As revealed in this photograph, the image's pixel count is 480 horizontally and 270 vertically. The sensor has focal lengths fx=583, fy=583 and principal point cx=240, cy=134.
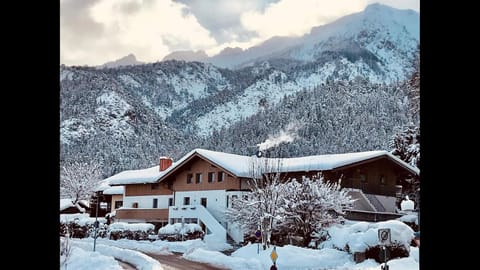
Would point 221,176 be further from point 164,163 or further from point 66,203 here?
point 66,203

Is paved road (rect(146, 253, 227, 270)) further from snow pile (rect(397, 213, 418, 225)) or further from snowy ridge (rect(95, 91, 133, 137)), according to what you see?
snow pile (rect(397, 213, 418, 225))

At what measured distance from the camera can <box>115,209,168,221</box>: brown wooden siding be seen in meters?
13.2

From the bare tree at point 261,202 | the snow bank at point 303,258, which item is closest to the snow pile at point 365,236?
the snow bank at point 303,258

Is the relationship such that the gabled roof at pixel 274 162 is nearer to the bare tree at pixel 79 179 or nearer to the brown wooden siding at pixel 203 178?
the brown wooden siding at pixel 203 178

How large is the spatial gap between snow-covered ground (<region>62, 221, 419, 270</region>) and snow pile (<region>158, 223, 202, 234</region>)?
33 centimetres

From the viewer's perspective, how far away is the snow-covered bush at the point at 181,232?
11875 mm

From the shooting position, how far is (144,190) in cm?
1376

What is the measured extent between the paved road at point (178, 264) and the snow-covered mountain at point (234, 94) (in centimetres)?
261

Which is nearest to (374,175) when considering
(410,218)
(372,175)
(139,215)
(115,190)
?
(372,175)

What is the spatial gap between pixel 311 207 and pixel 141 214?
15.2ft

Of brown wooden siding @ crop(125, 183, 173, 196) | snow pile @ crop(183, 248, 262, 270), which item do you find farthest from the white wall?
snow pile @ crop(183, 248, 262, 270)
